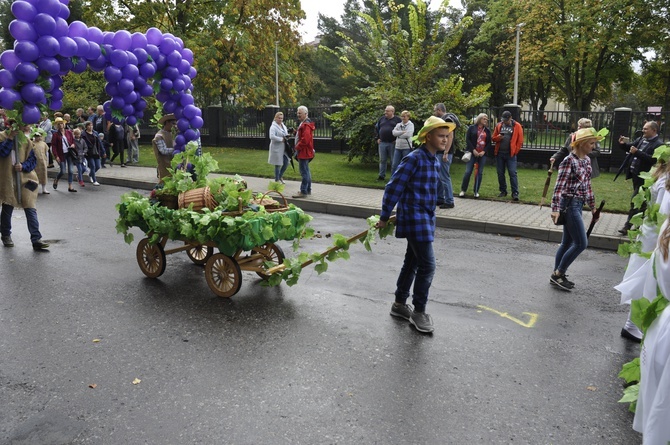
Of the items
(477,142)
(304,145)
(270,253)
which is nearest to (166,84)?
(270,253)

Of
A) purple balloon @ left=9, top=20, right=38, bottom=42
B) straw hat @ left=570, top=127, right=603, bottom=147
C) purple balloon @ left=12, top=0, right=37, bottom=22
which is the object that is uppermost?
purple balloon @ left=12, top=0, right=37, bottom=22

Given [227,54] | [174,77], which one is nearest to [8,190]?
[174,77]

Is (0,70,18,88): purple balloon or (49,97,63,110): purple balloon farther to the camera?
(49,97,63,110): purple balloon

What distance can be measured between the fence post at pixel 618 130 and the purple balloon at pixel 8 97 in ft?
51.2

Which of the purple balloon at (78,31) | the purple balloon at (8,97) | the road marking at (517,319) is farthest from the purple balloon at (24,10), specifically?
the road marking at (517,319)

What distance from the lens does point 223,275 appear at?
6.14m

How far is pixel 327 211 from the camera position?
11.9 metres

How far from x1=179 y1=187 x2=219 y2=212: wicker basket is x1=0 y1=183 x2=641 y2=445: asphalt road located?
96cm

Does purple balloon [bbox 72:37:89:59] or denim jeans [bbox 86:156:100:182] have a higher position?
purple balloon [bbox 72:37:89:59]

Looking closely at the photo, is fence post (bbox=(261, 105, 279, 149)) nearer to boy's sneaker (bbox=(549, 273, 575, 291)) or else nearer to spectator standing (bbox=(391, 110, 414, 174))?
spectator standing (bbox=(391, 110, 414, 174))

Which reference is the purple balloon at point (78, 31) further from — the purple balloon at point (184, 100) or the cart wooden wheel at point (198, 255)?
the cart wooden wheel at point (198, 255)

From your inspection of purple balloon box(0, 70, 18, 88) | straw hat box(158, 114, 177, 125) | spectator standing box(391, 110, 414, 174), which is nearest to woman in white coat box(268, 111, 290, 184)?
spectator standing box(391, 110, 414, 174)

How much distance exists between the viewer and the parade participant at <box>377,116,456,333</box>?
17.0 feet

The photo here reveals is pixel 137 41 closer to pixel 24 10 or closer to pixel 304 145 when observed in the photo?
pixel 24 10
